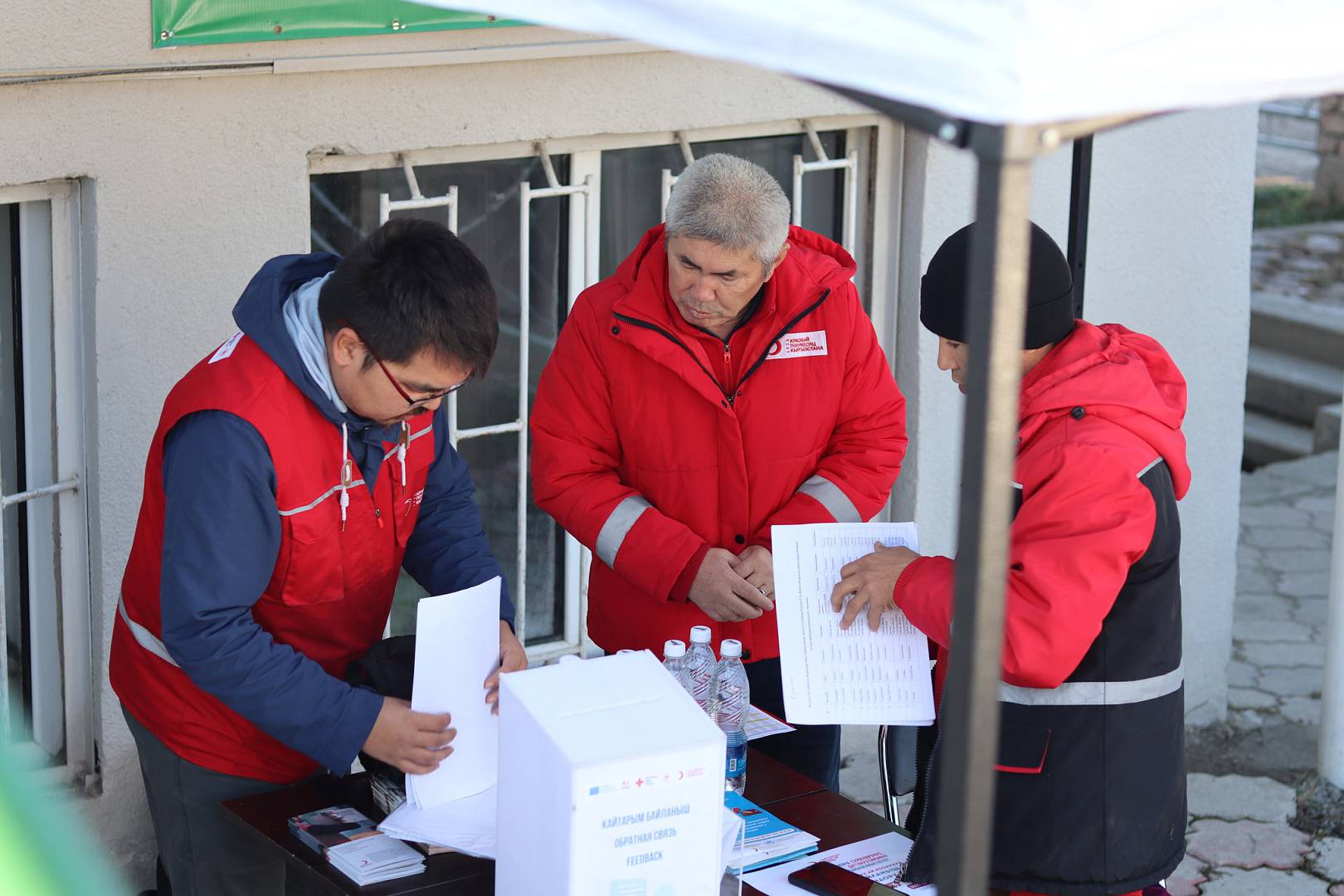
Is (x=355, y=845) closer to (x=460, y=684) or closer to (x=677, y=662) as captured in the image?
(x=460, y=684)

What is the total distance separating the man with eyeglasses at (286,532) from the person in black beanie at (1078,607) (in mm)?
825

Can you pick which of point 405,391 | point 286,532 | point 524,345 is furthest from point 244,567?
point 524,345

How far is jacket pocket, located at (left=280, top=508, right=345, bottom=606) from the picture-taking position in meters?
2.60

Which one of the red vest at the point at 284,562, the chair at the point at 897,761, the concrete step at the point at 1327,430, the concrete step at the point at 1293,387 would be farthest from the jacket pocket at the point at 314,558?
the concrete step at the point at 1293,387

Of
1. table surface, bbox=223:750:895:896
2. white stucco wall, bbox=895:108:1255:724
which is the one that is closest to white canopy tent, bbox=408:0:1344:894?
table surface, bbox=223:750:895:896

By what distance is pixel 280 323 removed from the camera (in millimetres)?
2566

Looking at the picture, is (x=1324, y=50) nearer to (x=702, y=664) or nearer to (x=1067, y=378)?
(x=1067, y=378)

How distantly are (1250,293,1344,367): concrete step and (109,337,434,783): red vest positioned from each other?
719cm

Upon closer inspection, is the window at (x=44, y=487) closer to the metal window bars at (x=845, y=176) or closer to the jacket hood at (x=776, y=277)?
the jacket hood at (x=776, y=277)

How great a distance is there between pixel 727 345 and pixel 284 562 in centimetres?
100

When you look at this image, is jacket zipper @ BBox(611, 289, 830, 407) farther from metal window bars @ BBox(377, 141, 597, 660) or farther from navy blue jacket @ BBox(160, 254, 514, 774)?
metal window bars @ BBox(377, 141, 597, 660)

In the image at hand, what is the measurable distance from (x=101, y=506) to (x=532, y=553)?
1.27m

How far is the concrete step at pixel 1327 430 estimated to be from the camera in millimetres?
8266

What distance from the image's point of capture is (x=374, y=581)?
9.21 ft
